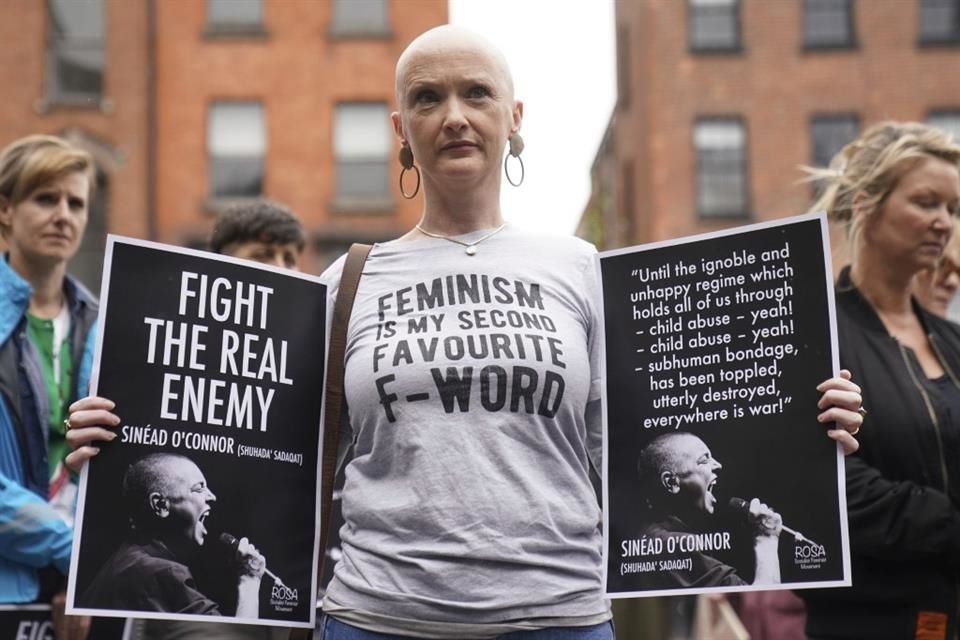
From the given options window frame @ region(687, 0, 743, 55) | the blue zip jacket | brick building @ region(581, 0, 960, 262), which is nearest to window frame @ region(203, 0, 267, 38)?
brick building @ region(581, 0, 960, 262)

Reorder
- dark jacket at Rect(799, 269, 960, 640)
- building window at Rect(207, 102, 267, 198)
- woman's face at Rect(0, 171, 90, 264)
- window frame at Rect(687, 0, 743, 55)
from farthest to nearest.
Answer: window frame at Rect(687, 0, 743, 55)
building window at Rect(207, 102, 267, 198)
woman's face at Rect(0, 171, 90, 264)
dark jacket at Rect(799, 269, 960, 640)

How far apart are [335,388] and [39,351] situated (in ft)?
5.03

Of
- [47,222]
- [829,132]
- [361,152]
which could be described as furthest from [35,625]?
[829,132]

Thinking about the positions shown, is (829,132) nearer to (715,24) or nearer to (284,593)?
(715,24)

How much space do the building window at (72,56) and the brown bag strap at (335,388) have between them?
2499 cm

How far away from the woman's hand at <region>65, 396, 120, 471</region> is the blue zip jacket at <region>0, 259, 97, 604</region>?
911mm

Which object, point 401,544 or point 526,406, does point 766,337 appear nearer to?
point 526,406

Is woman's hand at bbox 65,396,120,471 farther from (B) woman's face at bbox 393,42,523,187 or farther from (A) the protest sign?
(A) the protest sign

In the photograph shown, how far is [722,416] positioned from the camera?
2.93m

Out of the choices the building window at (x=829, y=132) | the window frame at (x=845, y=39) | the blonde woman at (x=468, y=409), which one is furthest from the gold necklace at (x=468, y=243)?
the window frame at (x=845, y=39)

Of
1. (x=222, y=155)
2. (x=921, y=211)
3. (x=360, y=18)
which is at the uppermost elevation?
(x=360, y=18)

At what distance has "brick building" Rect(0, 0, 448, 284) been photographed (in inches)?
1038

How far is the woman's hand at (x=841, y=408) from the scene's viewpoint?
9.18 feet

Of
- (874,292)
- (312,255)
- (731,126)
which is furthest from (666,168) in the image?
(874,292)
